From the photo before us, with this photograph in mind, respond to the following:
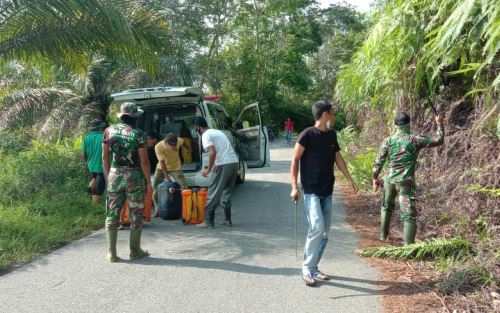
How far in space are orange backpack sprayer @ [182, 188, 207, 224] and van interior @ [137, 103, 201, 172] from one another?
2.19 m

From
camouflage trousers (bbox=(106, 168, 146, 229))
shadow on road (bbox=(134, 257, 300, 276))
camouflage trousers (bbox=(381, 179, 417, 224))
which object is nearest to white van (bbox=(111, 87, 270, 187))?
camouflage trousers (bbox=(106, 168, 146, 229))

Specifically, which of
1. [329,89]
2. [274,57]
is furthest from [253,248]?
[329,89]

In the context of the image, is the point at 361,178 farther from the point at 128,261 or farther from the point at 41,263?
the point at 41,263

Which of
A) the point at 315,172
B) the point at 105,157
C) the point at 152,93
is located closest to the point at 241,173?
the point at 152,93

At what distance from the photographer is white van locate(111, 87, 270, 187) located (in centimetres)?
830

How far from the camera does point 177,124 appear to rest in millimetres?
9930

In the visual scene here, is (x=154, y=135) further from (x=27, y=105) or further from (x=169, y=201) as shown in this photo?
(x=27, y=105)

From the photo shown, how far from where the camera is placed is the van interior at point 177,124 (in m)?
9.63

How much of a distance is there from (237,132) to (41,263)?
6.48 m

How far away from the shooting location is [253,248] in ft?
20.0

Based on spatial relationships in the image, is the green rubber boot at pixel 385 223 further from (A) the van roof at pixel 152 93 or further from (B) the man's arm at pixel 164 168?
(A) the van roof at pixel 152 93

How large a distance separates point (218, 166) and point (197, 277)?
2.43 m

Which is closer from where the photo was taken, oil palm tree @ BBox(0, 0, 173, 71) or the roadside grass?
the roadside grass

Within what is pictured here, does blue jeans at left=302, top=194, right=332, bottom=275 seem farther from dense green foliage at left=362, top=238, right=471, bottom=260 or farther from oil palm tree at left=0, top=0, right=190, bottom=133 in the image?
oil palm tree at left=0, top=0, right=190, bottom=133
